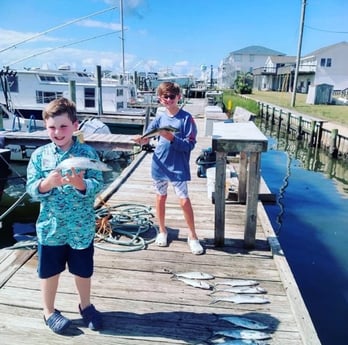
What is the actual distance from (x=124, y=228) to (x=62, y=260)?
6.11ft

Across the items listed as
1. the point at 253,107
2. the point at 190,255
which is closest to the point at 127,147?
the point at 190,255

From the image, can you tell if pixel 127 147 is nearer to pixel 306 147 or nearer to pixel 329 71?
pixel 306 147

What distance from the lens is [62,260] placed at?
227 centimetres

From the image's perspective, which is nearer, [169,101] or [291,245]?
[169,101]

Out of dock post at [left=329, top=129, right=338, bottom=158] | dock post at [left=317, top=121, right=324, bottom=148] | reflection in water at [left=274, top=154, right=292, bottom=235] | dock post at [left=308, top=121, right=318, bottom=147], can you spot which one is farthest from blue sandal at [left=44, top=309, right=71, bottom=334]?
dock post at [left=308, top=121, right=318, bottom=147]

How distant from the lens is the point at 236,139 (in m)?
3.29

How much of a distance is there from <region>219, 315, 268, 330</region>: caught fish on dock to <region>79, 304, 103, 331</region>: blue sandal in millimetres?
890

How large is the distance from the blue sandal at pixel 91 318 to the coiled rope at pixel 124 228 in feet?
3.78

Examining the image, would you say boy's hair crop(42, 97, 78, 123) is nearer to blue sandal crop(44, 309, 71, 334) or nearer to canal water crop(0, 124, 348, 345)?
blue sandal crop(44, 309, 71, 334)

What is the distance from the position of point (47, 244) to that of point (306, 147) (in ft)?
52.7

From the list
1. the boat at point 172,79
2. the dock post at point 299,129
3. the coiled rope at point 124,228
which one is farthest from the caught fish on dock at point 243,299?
the boat at point 172,79

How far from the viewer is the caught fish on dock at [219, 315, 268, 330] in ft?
7.93

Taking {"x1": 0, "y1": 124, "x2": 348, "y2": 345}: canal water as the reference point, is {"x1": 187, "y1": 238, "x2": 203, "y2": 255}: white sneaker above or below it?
above

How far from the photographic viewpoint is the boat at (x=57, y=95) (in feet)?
47.9
